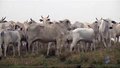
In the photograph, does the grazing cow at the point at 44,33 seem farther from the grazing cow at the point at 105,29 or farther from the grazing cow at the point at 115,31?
the grazing cow at the point at 115,31

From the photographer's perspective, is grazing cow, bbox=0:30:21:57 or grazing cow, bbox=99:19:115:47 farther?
grazing cow, bbox=99:19:115:47

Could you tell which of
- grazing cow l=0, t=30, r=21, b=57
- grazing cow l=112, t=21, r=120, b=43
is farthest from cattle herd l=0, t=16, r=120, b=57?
grazing cow l=112, t=21, r=120, b=43

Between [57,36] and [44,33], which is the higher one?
[44,33]

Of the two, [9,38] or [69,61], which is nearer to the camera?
[69,61]

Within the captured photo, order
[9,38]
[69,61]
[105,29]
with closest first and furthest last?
[69,61] < [9,38] < [105,29]

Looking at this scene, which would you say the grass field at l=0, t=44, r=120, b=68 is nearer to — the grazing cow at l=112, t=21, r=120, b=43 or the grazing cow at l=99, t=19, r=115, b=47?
the grazing cow at l=99, t=19, r=115, b=47

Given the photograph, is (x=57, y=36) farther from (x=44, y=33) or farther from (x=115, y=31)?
(x=115, y=31)

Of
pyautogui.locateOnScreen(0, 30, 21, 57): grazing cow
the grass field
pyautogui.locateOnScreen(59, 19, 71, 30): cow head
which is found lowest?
the grass field

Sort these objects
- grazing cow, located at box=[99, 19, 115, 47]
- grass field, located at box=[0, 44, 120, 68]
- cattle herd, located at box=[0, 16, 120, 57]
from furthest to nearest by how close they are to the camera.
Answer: grazing cow, located at box=[99, 19, 115, 47], cattle herd, located at box=[0, 16, 120, 57], grass field, located at box=[0, 44, 120, 68]

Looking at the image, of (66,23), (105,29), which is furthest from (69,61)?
(105,29)

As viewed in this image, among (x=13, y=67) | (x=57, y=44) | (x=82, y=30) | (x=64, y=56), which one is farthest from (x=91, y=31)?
(x=13, y=67)

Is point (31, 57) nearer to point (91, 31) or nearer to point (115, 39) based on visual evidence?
point (91, 31)

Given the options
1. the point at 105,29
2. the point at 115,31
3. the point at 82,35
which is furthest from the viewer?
the point at 115,31

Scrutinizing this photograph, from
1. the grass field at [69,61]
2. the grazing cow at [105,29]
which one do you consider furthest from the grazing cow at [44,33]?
the grazing cow at [105,29]
